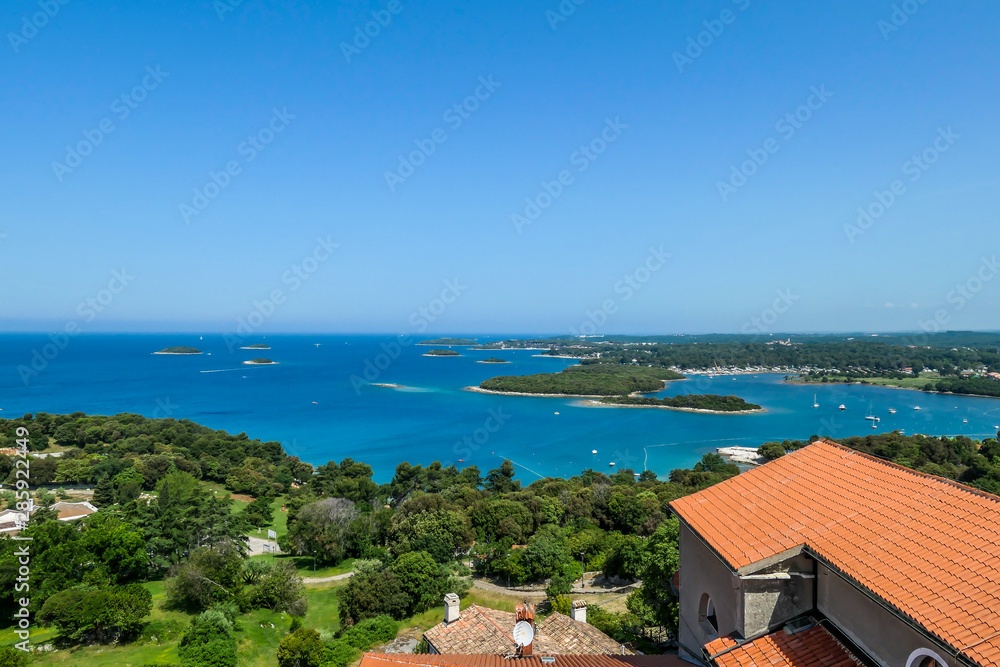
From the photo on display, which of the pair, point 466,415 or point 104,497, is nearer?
point 104,497

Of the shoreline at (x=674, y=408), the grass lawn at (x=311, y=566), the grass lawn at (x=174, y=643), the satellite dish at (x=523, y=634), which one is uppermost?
the satellite dish at (x=523, y=634)

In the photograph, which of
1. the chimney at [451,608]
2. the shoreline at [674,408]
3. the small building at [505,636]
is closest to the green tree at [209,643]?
the small building at [505,636]

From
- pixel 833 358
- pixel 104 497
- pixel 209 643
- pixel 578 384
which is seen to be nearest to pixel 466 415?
pixel 578 384

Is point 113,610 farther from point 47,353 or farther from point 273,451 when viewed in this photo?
point 47,353

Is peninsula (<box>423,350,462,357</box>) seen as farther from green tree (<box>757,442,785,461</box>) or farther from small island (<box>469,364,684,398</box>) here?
green tree (<box>757,442,785,461</box>)

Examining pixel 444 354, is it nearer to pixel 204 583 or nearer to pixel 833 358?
pixel 833 358

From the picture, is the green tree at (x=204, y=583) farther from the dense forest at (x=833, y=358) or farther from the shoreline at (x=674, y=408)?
the dense forest at (x=833, y=358)
